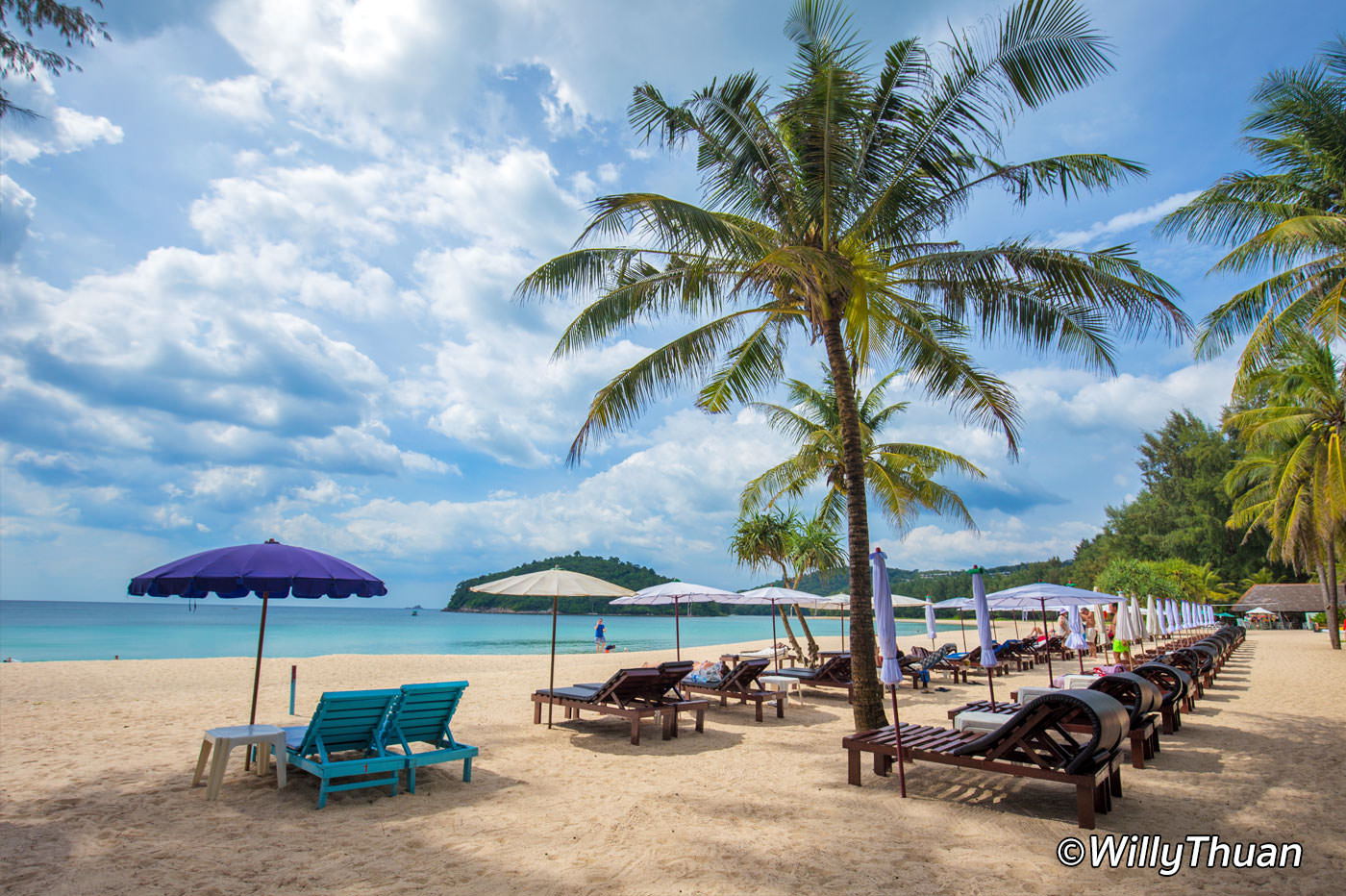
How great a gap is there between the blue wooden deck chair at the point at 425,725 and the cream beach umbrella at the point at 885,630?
3.43m

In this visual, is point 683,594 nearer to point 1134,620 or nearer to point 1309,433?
A: point 1134,620

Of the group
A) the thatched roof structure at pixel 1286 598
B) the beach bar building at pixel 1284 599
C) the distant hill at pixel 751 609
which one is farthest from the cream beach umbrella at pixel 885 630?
the thatched roof structure at pixel 1286 598

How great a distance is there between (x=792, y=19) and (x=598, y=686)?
846cm

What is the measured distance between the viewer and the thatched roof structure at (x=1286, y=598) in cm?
4034

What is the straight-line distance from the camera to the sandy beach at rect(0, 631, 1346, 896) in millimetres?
3715

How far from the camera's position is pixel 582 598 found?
136ft

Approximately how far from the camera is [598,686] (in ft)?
29.5

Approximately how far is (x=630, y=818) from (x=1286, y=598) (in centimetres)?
5251

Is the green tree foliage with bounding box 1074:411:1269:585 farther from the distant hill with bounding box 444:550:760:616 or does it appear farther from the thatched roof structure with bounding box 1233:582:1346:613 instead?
the distant hill with bounding box 444:550:760:616

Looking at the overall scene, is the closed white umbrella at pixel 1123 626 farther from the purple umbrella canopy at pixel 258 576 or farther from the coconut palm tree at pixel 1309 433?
the purple umbrella canopy at pixel 258 576

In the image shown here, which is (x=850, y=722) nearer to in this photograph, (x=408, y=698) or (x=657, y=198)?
(x=408, y=698)

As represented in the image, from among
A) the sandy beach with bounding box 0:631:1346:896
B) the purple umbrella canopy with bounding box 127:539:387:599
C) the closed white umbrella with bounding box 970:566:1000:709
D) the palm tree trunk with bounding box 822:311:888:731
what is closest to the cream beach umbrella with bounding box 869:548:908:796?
the sandy beach with bounding box 0:631:1346:896

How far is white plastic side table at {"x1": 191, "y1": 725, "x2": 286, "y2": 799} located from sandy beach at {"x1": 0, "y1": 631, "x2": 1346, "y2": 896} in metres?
0.13

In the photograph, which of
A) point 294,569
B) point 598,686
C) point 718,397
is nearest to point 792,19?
point 718,397
